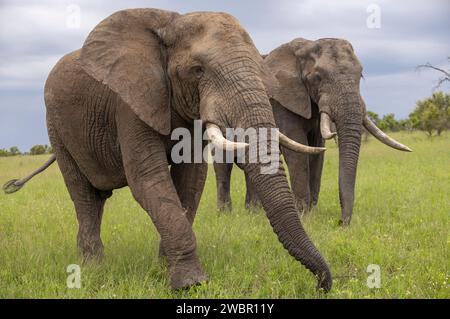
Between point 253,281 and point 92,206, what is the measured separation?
235cm

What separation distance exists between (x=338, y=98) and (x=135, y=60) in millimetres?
4255

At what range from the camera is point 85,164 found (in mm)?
6559

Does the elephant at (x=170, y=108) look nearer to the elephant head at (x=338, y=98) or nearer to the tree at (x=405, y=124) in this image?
the elephant head at (x=338, y=98)

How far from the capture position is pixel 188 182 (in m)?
6.24

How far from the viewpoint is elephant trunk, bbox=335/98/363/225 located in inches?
341

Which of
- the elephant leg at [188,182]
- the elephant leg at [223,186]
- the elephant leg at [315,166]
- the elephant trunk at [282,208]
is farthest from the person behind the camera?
the elephant leg at [223,186]

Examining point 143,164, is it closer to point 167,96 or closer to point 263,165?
point 167,96

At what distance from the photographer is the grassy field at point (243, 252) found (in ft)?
17.6

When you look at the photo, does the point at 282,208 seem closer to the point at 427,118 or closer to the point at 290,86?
the point at 290,86

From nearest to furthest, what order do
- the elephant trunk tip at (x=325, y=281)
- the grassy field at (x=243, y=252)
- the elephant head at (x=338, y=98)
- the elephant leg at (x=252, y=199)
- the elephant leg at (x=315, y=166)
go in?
1. the elephant trunk tip at (x=325, y=281)
2. the grassy field at (x=243, y=252)
3. the elephant head at (x=338, y=98)
4. the elephant leg at (x=315, y=166)
5. the elephant leg at (x=252, y=199)

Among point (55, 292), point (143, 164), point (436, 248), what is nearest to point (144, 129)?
point (143, 164)

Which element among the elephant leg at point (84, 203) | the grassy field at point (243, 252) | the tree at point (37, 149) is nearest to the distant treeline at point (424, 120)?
the tree at point (37, 149)

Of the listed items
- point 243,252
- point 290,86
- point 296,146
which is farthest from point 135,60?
point 290,86

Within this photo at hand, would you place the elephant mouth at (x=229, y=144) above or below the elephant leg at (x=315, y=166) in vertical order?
above
